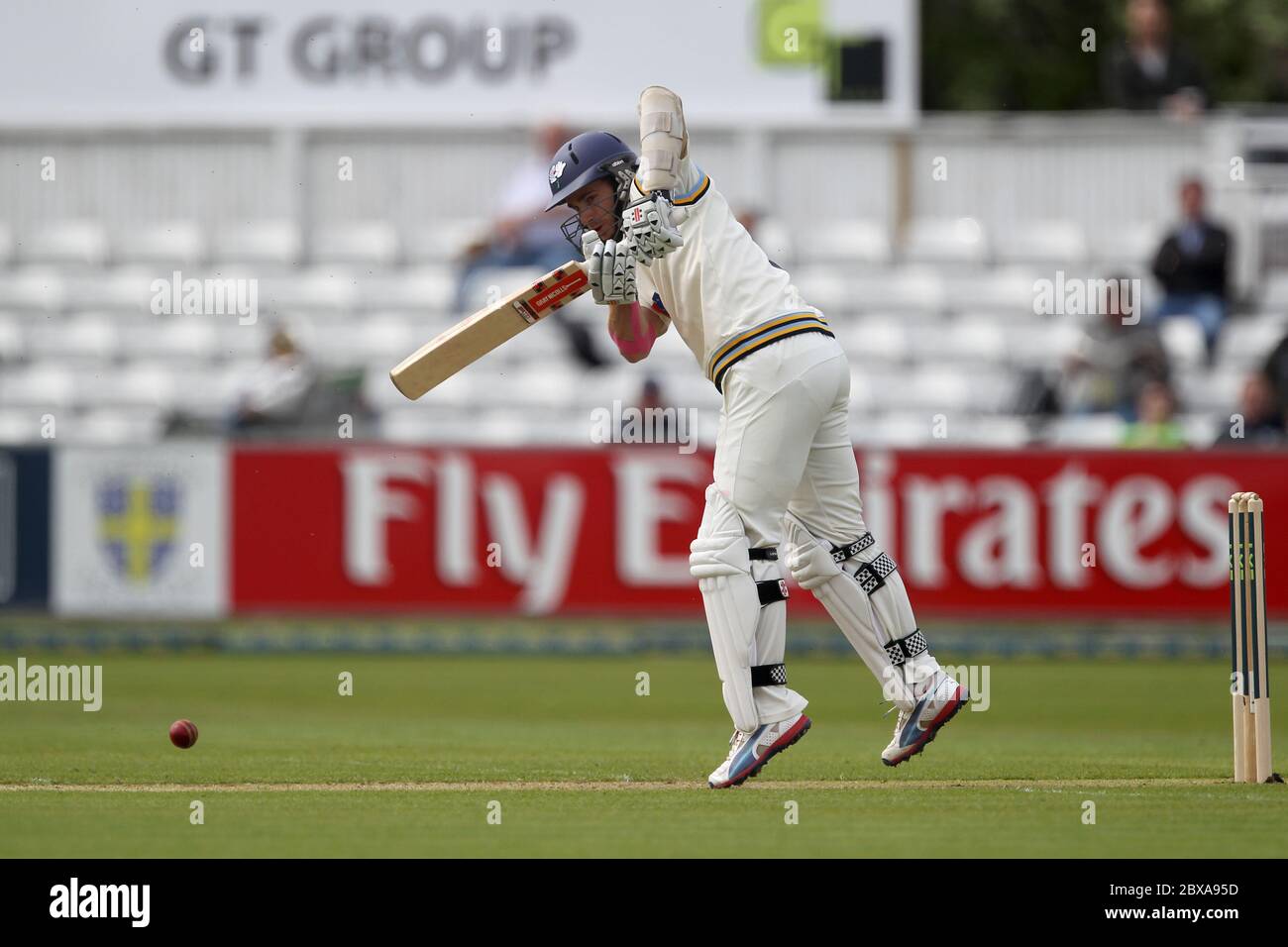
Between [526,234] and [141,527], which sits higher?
[526,234]

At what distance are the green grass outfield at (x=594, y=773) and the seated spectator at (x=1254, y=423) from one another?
198 cm

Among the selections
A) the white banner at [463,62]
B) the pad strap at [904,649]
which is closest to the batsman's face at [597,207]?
the pad strap at [904,649]

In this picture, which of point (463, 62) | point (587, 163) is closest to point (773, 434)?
→ point (587, 163)

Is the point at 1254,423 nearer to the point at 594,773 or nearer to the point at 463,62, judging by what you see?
the point at 594,773

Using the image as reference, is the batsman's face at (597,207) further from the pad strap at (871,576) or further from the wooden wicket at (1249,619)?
the wooden wicket at (1249,619)

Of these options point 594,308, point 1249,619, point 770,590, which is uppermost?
point 594,308

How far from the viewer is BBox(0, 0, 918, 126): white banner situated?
58.2 ft

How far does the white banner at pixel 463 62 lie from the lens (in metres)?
17.8

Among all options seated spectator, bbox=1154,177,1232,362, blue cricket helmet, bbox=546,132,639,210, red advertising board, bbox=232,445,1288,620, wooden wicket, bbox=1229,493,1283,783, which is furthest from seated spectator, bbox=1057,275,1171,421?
blue cricket helmet, bbox=546,132,639,210

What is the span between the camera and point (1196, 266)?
16.0 meters

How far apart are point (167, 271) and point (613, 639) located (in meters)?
5.69

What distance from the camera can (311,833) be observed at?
638cm

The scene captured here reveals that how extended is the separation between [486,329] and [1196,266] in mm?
9616

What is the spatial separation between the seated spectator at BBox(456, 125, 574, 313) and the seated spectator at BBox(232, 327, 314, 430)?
5.90 feet
